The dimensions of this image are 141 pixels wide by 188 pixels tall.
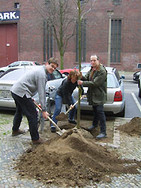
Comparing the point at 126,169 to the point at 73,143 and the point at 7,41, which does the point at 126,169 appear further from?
the point at 7,41

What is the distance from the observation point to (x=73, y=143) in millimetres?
4129

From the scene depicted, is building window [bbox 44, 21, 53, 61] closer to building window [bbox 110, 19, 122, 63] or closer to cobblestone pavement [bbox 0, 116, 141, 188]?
building window [bbox 110, 19, 122, 63]

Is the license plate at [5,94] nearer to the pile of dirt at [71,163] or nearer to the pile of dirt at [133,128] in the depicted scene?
the pile of dirt at [71,163]

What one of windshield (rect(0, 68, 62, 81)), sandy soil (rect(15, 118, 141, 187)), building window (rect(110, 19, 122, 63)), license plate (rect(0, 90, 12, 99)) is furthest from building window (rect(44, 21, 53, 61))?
sandy soil (rect(15, 118, 141, 187))

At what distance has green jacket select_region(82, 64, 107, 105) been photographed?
5.02 m

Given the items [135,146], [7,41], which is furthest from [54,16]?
[135,146]

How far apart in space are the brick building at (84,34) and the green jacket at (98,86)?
23160mm

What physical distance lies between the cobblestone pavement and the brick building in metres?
23.4

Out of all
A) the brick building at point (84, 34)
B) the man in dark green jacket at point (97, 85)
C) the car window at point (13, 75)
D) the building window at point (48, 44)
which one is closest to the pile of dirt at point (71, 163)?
the man in dark green jacket at point (97, 85)

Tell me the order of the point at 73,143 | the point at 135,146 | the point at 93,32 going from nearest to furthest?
the point at 73,143, the point at 135,146, the point at 93,32

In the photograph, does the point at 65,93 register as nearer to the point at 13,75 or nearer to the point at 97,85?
the point at 97,85

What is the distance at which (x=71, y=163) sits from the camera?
12.1 feet

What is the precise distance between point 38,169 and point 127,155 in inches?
68.4

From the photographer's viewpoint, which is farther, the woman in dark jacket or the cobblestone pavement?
the woman in dark jacket
